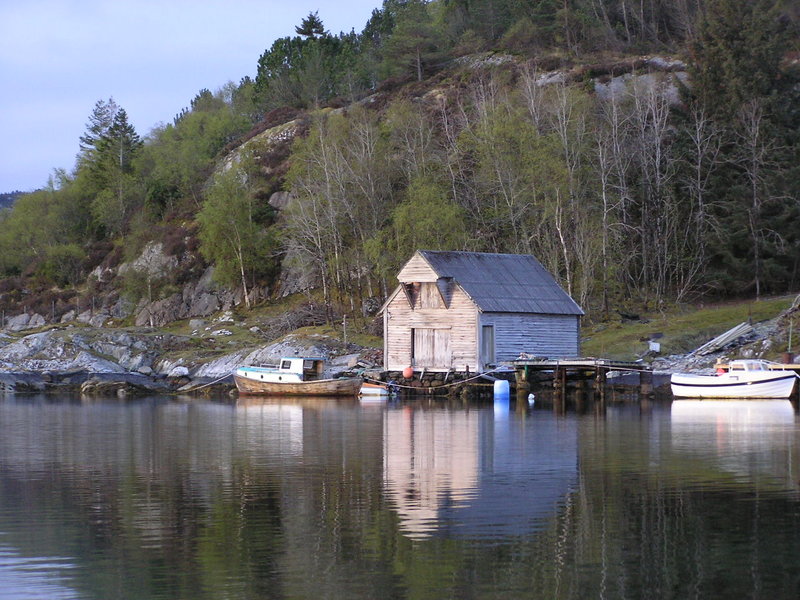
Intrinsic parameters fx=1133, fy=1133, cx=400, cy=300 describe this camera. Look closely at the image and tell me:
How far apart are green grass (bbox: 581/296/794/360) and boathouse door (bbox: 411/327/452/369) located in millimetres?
7821

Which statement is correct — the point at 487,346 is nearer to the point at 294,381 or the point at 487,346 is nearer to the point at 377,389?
the point at 377,389

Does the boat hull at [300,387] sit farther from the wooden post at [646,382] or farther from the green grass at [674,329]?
the wooden post at [646,382]

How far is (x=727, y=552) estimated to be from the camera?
54.0 feet

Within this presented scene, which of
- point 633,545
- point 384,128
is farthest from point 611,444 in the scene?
point 384,128

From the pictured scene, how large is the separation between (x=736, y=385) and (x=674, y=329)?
1044 centimetres

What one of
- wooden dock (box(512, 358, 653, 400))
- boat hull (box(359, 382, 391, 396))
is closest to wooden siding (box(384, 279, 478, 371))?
boat hull (box(359, 382, 391, 396))

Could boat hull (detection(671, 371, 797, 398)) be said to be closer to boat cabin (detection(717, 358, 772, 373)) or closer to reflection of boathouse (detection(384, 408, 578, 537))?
boat cabin (detection(717, 358, 772, 373))

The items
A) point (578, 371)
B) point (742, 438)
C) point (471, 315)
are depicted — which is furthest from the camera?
point (471, 315)

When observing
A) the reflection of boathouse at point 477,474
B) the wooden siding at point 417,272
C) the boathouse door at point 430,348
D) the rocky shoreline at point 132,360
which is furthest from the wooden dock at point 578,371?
the reflection of boathouse at point 477,474

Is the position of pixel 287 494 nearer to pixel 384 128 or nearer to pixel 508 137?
pixel 508 137

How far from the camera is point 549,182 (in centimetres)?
6775

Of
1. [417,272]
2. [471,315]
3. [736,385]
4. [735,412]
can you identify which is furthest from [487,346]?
[735,412]

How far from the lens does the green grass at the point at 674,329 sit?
5734 cm

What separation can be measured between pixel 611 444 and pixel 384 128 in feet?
192
